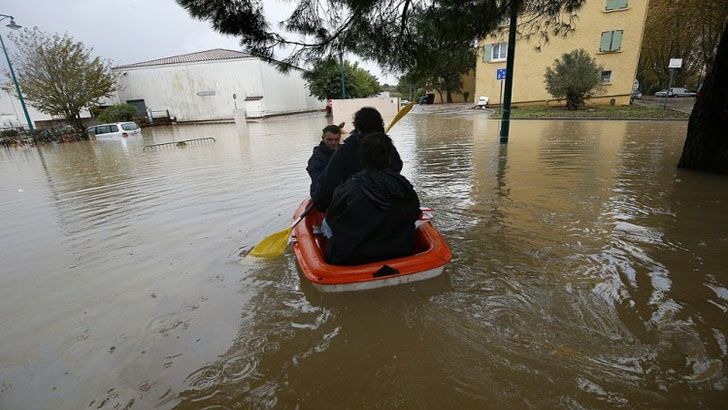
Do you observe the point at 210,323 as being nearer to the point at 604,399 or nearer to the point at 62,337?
the point at 62,337

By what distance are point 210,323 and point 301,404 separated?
108cm

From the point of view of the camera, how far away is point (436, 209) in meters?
4.61

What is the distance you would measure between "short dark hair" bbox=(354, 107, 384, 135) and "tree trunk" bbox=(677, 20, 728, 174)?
18.7 ft

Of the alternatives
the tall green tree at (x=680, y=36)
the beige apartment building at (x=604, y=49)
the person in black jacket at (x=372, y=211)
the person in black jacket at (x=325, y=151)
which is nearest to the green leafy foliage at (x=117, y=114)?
the beige apartment building at (x=604, y=49)

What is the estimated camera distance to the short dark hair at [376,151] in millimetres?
2434

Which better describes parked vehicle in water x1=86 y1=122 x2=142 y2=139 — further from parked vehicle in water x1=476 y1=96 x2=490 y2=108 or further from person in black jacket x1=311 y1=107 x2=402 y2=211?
parked vehicle in water x1=476 y1=96 x2=490 y2=108

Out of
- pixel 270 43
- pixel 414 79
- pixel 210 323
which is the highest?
pixel 270 43

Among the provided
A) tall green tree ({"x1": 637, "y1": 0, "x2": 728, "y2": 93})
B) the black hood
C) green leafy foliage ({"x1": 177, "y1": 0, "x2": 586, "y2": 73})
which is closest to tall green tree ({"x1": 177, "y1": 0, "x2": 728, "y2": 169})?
green leafy foliage ({"x1": 177, "y1": 0, "x2": 586, "y2": 73})

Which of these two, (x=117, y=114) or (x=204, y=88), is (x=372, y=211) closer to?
(x=117, y=114)

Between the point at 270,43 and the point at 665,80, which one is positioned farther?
the point at 665,80

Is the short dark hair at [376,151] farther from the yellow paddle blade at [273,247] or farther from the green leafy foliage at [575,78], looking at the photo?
the green leafy foliage at [575,78]

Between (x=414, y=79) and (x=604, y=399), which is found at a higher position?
(x=414, y=79)

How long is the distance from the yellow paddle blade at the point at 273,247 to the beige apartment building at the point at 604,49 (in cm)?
1915

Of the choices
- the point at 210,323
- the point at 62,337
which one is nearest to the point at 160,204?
the point at 62,337
